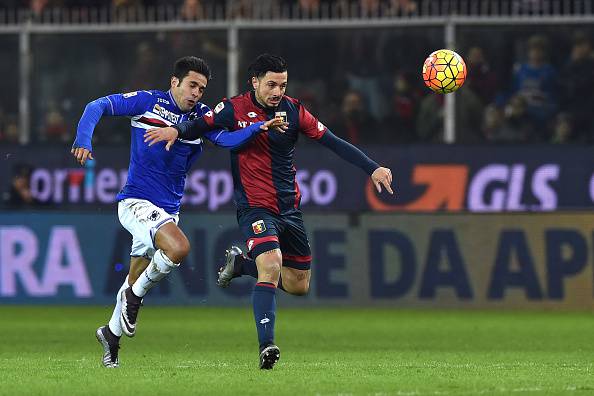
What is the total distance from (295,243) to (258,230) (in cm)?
77

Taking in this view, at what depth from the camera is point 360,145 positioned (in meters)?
18.3

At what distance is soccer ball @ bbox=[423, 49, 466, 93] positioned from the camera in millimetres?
11555

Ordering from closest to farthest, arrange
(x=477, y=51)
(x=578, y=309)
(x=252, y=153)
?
(x=252, y=153) → (x=578, y=309) → (x=477, y=51)

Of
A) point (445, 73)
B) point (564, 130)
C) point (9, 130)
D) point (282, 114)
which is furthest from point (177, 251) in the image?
point (9, 130)

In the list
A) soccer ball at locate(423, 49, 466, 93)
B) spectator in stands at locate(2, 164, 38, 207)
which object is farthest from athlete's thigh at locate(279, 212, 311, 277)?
spectator in stands at locate(2, 164, 38, 207)

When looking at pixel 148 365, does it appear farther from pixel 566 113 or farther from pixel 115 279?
pixel 566 113

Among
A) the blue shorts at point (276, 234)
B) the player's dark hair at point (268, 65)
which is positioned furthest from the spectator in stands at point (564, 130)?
the player's dark hair at point (268, 65)

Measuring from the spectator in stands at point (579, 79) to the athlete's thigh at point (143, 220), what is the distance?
887 centimetres

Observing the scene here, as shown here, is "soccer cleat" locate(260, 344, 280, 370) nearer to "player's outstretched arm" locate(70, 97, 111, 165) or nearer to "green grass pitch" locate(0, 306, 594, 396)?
"green grass pitch" locate(0, 306, 594, 396)

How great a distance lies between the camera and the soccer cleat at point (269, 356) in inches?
361

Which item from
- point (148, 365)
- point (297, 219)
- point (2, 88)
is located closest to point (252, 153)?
point (297, 219)

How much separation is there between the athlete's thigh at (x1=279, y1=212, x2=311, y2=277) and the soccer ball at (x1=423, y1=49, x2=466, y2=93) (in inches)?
77.8

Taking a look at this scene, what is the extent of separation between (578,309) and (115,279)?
5.87m

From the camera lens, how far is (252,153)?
1006cm
